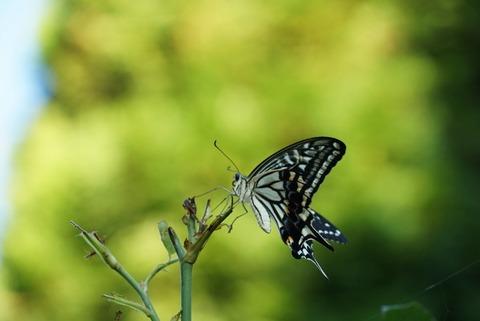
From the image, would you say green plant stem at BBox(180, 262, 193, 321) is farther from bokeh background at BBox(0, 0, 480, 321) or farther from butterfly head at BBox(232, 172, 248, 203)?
bokeh background at BBox(0, 0, 480, 321)

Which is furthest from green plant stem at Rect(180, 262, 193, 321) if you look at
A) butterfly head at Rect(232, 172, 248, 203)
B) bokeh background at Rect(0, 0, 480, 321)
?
bokeh background at Rect(0, 0, 480, 321)

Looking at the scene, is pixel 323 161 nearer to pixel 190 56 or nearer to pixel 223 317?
pixel 223 317

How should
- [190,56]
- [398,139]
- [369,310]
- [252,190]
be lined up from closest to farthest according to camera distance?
[252,190] < [369,310] < [398,139] < [190,56]

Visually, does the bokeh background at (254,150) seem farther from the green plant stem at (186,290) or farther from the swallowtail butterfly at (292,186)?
the green plant stem at (186,290)

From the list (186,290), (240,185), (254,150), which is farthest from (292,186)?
(254,150)

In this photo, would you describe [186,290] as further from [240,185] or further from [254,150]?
[254,150]

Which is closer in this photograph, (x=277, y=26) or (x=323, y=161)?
(x=323, y=161)

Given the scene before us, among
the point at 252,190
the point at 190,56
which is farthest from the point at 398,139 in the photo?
the point at 252,190

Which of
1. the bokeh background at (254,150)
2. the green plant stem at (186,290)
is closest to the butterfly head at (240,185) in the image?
the green plant stem at (186,290)
